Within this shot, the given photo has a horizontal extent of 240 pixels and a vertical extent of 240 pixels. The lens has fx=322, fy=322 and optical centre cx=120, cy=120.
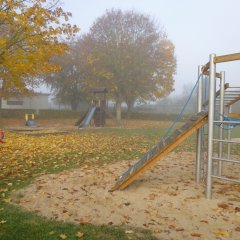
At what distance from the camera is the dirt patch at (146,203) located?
13.4 feet

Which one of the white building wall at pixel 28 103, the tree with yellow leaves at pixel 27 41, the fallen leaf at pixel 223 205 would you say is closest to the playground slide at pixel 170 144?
the fallen leaf at pixel 223 205

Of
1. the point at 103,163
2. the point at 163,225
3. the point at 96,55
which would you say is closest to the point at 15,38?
the point at 103,163

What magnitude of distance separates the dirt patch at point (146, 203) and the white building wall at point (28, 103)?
1593 inches

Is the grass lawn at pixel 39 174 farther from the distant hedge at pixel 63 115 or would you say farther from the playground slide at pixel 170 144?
the distant hedge at pixel 63 115

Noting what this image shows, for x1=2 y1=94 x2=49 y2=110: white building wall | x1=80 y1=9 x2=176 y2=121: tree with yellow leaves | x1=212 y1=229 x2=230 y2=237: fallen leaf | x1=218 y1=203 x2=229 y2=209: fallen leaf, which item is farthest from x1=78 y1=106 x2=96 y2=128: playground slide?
x1=2 y1=94 x2=49 y2=110: white building wall

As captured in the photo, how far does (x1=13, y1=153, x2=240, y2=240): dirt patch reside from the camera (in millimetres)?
4094

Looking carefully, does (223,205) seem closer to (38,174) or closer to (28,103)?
(38,174)

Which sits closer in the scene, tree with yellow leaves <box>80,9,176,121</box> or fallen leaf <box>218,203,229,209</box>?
fallen leaf <box>218,203,229,209</box>

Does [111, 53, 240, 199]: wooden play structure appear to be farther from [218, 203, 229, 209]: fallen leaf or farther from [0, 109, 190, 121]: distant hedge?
[0, 109, 190, 121]: distant hedge

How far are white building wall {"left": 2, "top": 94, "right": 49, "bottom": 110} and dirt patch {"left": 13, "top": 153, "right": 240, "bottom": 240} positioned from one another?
133 ft

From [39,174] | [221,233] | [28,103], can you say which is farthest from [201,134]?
[28,103]

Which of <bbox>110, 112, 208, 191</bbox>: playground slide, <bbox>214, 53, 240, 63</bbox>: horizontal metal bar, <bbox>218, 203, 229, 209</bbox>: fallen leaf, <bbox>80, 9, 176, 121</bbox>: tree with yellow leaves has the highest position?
<bbox>80, 9, 176, 121</bbox>: tree with yellow leaves

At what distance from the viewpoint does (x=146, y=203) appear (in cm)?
491

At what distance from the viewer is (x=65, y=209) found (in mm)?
4676
